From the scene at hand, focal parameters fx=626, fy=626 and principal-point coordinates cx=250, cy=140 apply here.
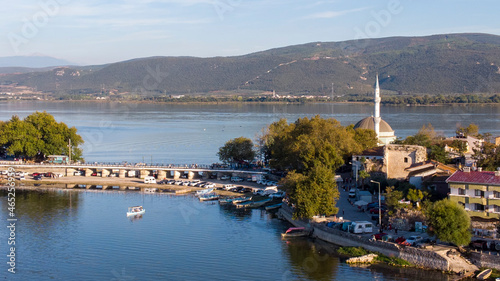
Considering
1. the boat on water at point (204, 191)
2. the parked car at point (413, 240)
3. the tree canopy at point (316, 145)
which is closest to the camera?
the parked car at point (413, 240)

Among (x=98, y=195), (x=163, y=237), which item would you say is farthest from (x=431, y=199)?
(x=98, y=195)

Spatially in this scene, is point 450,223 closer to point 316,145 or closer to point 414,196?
point 414,196

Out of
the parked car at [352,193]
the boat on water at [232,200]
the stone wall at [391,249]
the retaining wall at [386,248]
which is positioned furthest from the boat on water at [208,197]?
the stone wall at [391,249]

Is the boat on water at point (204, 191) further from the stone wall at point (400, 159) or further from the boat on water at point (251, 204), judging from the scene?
the stone wall at point (400, 159)

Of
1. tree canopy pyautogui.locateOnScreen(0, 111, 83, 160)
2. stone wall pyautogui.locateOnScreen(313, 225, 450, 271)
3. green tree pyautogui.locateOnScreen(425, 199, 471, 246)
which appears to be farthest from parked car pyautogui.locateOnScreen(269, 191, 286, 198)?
tree canopy pyautogui.locateOnScreen(0, 111, 83, 160)

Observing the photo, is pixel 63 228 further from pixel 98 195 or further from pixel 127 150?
pixel 127 150

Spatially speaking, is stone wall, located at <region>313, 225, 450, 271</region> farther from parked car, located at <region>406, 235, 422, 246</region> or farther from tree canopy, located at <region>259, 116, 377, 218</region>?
tree canopy, located at <region>259, 116, 377, 218</region>
